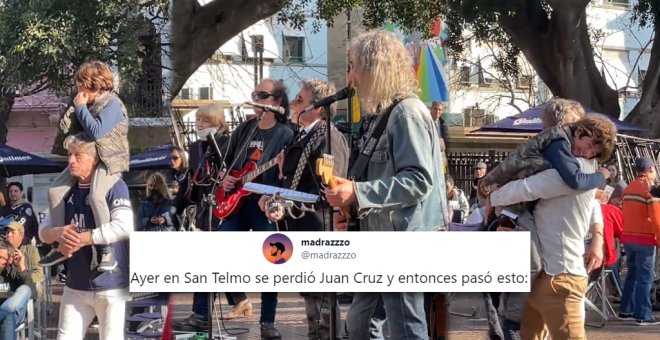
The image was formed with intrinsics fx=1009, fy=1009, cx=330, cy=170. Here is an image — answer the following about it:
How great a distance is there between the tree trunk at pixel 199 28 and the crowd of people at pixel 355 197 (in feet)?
21.8

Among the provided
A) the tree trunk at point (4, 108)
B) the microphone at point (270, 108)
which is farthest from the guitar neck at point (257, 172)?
the tree trunk at point (4, 108)

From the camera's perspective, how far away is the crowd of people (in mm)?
4621

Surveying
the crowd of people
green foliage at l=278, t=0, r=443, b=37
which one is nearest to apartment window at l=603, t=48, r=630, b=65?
green foliage at l=278, t=0, r=443, b=37

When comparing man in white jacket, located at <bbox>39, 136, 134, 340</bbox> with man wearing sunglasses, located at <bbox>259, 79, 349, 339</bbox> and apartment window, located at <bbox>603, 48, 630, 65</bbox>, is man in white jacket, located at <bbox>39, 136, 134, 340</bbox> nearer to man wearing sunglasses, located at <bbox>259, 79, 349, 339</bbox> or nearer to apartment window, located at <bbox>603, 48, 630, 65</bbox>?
man wearing sunglasses, located at <bbox>259, 79, 349, 339</bbox>

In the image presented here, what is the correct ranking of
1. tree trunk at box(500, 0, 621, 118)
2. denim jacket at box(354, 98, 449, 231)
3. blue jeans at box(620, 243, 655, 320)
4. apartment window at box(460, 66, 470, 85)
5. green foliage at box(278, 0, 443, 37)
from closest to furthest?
denim jacket at box(354, 98, 449, 231)
blue jeans at box(620, 243, 655, 320)
green foliage at box(278, 0, 443, 37)
tree trunk at box(500, 0, 621, 118)
apartment window at box(460, 66, 470, 85)

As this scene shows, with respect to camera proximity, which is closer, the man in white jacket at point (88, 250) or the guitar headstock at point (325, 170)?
the guitar headstock at point (325, 170)

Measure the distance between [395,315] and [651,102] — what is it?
14.1 metres

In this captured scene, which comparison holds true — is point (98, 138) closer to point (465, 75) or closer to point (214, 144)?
point (214, 144)

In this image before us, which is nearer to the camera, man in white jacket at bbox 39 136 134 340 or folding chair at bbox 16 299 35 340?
man in white jacket at bbox 39 136 134 340

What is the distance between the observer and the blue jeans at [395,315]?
179 inches

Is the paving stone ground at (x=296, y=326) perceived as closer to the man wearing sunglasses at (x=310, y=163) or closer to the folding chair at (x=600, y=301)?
the folding chair at (x=600, y=301)

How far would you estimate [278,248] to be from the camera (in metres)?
4.86

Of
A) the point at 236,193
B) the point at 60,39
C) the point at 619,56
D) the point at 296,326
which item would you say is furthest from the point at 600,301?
the point at 619,56
